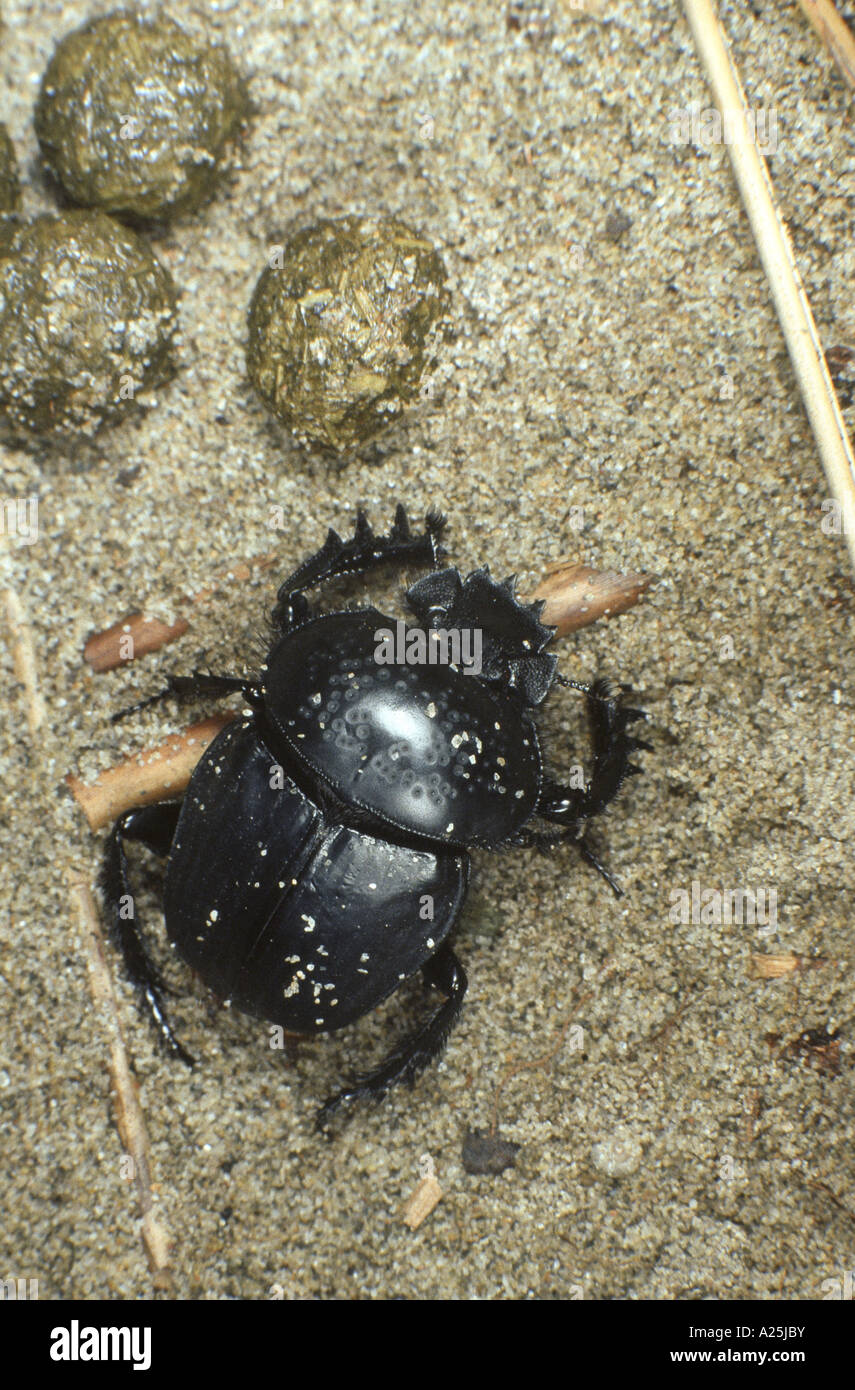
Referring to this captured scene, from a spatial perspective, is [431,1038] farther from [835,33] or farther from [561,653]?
[835,33]

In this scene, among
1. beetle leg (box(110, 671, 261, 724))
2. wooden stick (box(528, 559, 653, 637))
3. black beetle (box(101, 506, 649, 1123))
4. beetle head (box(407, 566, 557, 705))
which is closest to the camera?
black beetle (box(101, 506, 649, 1123))

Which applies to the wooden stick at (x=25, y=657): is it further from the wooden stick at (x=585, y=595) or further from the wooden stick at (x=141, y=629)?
the wooden stick at (x=585, y=595)

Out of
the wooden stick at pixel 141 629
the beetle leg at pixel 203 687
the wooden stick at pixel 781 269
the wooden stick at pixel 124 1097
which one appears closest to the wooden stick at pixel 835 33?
the wooden stick at pixel 781 269

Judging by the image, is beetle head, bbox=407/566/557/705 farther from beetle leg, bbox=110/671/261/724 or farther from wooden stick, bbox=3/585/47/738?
wooden stick, bbox=3/585/47/738

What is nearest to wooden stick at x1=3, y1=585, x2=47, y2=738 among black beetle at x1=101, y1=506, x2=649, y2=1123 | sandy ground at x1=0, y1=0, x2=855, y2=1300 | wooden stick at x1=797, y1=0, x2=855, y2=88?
sandy ground at x1=0, y1=0, x2=855, y2=1300
